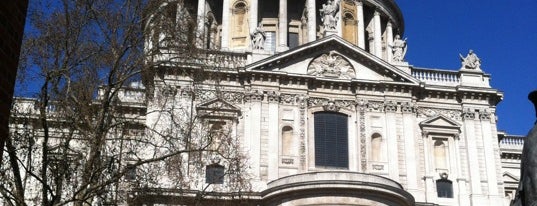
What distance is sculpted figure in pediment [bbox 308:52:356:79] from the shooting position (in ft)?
111

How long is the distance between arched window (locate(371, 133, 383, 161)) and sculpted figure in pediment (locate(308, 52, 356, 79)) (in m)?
3.17

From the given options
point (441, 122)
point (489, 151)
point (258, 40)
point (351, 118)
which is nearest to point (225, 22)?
point (258, 40)

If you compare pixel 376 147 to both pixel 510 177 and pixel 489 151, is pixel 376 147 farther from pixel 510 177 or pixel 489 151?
pixel 510 177

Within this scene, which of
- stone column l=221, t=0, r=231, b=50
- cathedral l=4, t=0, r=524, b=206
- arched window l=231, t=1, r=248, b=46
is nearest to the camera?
cathedral l=4, t=0, r=524, b=206

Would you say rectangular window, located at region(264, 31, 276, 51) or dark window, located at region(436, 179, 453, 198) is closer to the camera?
dark window, located at region(436, 179, 453, 198)

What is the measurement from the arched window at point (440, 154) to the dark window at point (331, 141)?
4.48 m

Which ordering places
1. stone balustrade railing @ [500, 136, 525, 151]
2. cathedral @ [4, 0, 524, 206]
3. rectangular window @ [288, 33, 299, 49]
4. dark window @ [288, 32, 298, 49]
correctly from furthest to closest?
dark window @ [288, 32, 298, 49], rectangular window @ [288, 33, 299, 49], stone balustrade railing @ [500, 136, 525, 151], cathedral @ [4, 0, 524, 206]

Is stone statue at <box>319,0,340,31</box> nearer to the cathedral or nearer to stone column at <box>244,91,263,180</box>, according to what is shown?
the cathedral

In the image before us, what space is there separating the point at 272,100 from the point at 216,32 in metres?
15.6

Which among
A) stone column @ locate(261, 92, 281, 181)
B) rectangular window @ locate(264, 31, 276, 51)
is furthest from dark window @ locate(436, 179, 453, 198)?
rectangular window @ locate(264, 31, 276, 51)

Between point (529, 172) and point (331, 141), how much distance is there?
85.8 feet

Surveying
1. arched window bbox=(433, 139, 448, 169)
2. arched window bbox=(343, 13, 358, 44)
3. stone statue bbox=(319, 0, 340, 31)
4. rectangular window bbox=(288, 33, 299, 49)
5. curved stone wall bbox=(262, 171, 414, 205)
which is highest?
arched window bbox=(343, 13, 358, 44)

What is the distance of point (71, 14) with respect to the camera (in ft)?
52.7

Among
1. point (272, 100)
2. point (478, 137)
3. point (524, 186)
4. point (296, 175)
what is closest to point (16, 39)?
point (524, 186)
